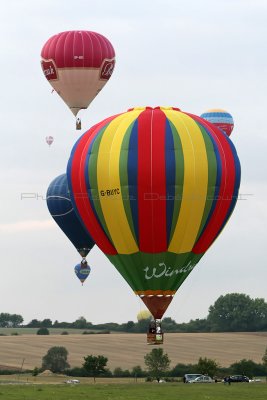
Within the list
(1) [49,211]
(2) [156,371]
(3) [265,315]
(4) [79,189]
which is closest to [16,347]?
(2) [156,371]

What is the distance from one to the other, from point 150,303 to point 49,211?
27003 mm

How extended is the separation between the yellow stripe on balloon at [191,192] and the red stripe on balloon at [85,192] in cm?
378

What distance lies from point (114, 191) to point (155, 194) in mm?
2206

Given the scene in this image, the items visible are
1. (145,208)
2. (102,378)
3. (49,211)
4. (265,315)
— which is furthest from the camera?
(265,315)

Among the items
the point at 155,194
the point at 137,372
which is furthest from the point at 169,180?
the point at 137,372

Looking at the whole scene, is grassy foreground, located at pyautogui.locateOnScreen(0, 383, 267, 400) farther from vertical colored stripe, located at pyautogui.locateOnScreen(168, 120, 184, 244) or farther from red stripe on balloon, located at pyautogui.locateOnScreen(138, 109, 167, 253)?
vertical colored stripe, located at pyautogui.locateOnScreen(168, 120, 184, 244)

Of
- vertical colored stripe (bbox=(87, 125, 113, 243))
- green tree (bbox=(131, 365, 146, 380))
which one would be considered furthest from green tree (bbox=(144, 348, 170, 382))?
vertical colored stripe (bbox=(87, 125, 113, 243))

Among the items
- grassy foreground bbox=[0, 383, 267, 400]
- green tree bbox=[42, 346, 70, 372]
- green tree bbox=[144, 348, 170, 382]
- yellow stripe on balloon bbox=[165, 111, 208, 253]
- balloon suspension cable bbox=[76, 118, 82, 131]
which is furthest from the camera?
green tree bbox=[42, 346, 70, 372]

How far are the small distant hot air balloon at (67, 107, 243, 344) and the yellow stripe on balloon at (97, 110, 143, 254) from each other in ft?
0.17

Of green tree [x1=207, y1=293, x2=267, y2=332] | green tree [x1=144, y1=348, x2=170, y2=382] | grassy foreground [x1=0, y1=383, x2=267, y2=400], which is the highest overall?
green tree [x1=207, y1=293, x2=267, y2=332]

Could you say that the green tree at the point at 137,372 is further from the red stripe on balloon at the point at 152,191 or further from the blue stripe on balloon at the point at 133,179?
the blue stripe on balloon at the point at 133,179

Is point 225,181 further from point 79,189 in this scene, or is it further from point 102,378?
point 102,378

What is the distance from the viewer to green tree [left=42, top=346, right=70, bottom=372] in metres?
116

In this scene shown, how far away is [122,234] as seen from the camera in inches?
2415
